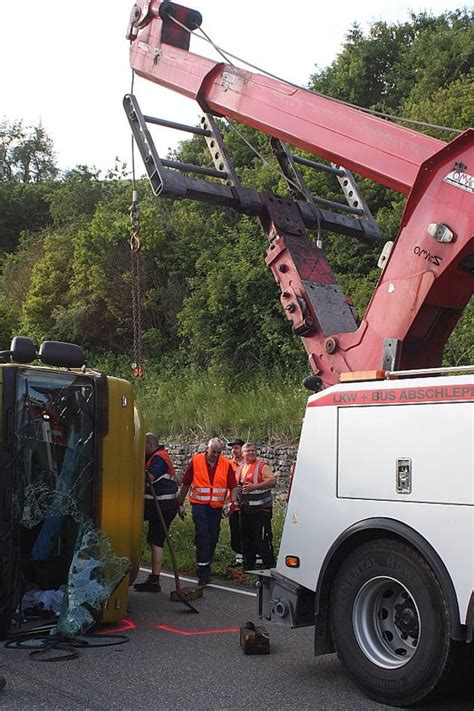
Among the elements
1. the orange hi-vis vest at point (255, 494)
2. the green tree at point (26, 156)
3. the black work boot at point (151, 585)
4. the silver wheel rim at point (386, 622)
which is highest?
the green tree at point (26, 156)

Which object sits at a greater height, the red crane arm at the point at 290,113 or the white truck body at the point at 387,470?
the red crane arm at the point at 290,113

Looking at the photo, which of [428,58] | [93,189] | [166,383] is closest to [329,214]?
[166,383]

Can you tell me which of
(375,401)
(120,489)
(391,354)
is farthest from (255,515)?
(375,401)

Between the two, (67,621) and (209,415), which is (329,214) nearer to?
(67,621)

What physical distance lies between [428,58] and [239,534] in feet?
73.3

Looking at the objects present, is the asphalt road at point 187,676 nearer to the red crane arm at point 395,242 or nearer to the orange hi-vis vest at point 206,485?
the red crane arm at point 395,242

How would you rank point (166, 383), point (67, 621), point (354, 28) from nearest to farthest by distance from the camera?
point (67, 621) < point (166, 383) < point (354, 28)

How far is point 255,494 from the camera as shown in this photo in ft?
34.7

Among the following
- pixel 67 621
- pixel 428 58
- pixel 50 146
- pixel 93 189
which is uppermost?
pixel 50 146

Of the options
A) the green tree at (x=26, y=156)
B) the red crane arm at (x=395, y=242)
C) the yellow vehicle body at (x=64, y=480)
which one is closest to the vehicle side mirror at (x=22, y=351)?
the yellow vehicle body at (x=64, y=480)

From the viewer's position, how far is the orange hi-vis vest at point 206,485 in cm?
998

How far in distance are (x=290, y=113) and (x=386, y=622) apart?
430 cm

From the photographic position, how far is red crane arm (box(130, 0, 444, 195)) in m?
6.73

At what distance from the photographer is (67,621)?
6836 mm
